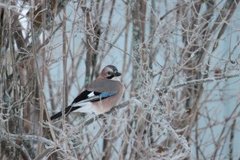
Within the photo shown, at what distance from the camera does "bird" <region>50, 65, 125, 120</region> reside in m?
4.86

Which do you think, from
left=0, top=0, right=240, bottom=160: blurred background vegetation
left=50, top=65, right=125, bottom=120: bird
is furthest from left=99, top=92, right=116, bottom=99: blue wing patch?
left=0, top=0, right=240, bottom=160: blurred background vegetation

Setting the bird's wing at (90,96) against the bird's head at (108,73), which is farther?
the bird's head at (108,73)

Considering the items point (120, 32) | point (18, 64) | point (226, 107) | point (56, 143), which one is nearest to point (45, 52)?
point (18, 64)

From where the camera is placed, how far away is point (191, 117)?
229 inches

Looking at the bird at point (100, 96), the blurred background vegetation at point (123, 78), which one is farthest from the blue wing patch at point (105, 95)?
the blurred background vegetation at point (123, 78)

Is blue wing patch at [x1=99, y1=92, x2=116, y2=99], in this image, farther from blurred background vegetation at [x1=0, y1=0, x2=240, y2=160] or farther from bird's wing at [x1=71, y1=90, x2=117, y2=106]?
blurred background vegetation at [x1=0, y1=0, x2=240, y2=160]

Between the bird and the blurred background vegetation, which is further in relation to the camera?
the bird

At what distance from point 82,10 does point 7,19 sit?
23.9 inches

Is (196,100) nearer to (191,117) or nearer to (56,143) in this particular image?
(191,117)

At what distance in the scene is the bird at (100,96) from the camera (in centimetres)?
486

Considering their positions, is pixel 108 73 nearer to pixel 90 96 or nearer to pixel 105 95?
pixel 105 95

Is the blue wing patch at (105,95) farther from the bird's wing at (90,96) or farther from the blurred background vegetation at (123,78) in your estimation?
→ the blurred background vegetation at (123,78)

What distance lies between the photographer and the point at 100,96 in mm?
5016

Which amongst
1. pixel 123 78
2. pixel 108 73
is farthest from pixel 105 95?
pixel 123 78
